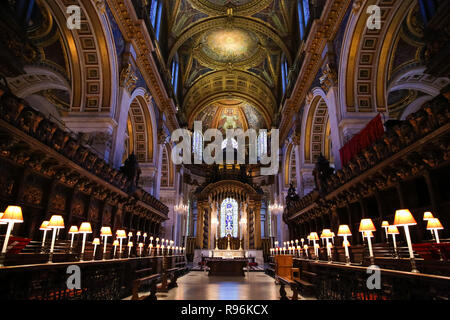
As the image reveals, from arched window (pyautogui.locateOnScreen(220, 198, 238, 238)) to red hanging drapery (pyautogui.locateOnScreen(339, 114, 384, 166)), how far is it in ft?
54.4

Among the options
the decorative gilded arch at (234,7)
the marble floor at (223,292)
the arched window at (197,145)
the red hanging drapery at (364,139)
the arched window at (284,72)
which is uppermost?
the decorative gilded arch at (234,7)

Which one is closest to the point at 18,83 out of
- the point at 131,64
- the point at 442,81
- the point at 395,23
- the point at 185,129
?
the point at 131,64

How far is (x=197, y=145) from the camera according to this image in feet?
92.2

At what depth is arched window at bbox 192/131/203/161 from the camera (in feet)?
89.5

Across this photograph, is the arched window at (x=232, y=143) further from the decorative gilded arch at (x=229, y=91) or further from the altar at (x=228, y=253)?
the altar at (x=228, y=253)

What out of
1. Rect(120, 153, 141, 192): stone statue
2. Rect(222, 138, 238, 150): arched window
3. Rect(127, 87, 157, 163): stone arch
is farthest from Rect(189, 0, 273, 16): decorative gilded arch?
Rect(222, 138, 238, 150): arched window

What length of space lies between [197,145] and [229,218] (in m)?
8.01

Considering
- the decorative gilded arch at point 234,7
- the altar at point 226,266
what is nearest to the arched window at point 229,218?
the altar at point 226,266

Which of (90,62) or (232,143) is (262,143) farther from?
(90,62)

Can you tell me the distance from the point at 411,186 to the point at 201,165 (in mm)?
21687

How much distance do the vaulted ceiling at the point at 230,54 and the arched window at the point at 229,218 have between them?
8213mm

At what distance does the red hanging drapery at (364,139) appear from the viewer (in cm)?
790

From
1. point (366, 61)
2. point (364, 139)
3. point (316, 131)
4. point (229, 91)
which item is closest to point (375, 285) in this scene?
point (364, 139)

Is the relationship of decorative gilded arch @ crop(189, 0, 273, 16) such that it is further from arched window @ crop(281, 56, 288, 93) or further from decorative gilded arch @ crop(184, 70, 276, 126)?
decorative gilded arch @ crop(184, 70, 276, 126)
